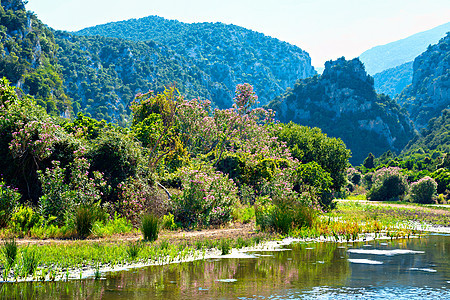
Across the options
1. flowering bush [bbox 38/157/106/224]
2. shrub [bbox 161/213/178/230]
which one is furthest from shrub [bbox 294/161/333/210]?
flowering bush [bbox 38/157/106/224]

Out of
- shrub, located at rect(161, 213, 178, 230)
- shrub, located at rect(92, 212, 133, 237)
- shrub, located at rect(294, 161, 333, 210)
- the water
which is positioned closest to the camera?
the water

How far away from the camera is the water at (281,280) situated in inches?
408

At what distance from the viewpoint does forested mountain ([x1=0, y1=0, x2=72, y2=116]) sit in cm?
11038

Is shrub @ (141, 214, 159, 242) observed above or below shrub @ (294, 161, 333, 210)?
below

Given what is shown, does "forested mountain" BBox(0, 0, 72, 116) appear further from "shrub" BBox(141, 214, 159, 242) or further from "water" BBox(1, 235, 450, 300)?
"water" BBox(1, 235, 450, 300)

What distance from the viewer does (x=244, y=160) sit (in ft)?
108

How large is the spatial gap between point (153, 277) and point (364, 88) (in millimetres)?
186654

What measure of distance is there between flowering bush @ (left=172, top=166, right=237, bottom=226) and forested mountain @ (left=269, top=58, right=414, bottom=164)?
5666 inches

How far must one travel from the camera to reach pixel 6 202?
18516 mm

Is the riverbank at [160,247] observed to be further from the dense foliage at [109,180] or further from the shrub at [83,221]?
the dense foliage at [109,180]

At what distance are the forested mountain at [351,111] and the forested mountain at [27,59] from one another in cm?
9369

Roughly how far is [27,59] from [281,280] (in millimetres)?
127468

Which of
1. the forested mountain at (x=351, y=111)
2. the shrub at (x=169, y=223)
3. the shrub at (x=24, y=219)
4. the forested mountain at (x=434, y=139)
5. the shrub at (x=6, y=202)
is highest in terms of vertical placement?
the forested mountain at (x=351, y=111)

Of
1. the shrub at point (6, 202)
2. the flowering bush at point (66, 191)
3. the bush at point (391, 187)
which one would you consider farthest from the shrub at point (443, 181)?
the shrub at point (6, 202)
